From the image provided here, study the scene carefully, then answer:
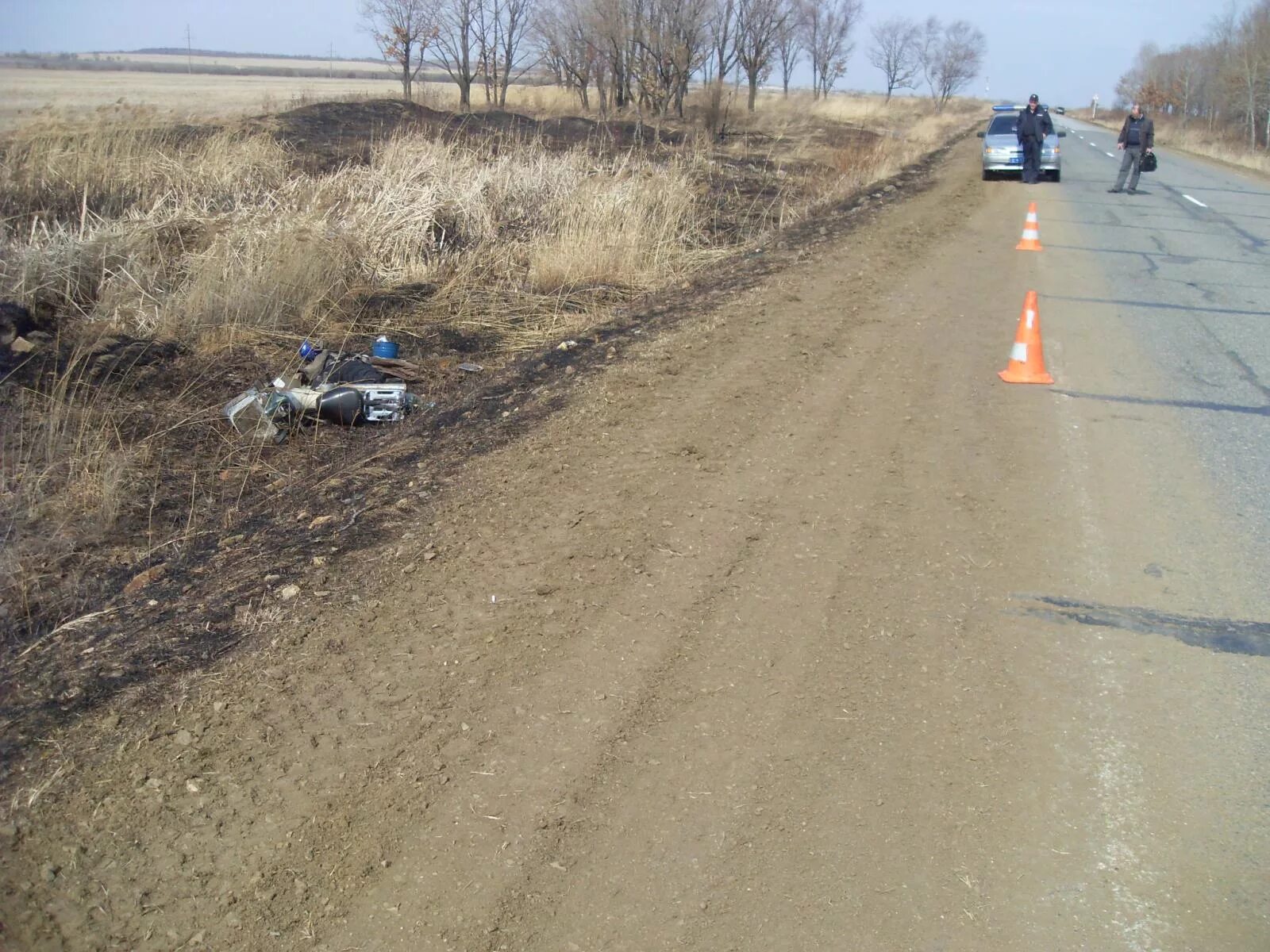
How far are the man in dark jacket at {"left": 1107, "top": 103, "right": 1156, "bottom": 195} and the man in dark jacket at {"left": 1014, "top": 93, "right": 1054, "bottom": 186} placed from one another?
5.45 ft

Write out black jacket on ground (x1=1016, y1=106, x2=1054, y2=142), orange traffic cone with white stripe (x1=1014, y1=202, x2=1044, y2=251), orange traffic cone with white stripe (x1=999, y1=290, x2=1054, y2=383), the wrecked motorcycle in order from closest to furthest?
orange traffic cone with white stripe (x1=999, y1=290, x2=1054, y2=383)
the wrecked motorcycle
orange traffic cone with white stripe (x1=1014, y1=202, x2=1044, y2=251)
black jacket on ground (x1=1016, y1=106, x2=1054, y2=142)

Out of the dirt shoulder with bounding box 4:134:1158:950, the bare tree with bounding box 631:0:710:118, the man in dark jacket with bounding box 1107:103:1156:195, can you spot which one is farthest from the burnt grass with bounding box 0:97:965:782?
the bare tree with bounding box 631:0:710:118

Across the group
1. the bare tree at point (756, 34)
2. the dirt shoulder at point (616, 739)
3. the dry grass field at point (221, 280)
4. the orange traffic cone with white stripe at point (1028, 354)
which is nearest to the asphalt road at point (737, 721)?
the dirt shoulder at point (616, 739)

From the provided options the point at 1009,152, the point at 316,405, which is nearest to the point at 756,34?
the point at 1009,152

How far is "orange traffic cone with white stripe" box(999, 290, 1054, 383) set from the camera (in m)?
7.28

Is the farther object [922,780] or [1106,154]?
[1106,154]

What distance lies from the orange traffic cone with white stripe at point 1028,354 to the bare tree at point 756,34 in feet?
138

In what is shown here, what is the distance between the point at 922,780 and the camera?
10.5ft

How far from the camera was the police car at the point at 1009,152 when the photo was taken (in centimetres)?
2194

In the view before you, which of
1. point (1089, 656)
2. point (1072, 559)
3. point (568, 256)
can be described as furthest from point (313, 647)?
point (568, 256)

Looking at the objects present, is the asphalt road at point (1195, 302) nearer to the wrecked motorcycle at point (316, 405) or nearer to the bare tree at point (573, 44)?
the wrecked motorcycle at point (316, 405)

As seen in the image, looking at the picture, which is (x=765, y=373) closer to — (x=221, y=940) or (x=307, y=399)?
(x=307, y=399)

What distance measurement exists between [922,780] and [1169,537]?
2.53 meters

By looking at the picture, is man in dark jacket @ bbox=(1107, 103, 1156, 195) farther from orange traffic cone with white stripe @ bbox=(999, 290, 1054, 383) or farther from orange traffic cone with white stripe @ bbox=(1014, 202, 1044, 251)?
orange traffic cone with white stripe @ bbox=(999, 290, 1054, 383)
